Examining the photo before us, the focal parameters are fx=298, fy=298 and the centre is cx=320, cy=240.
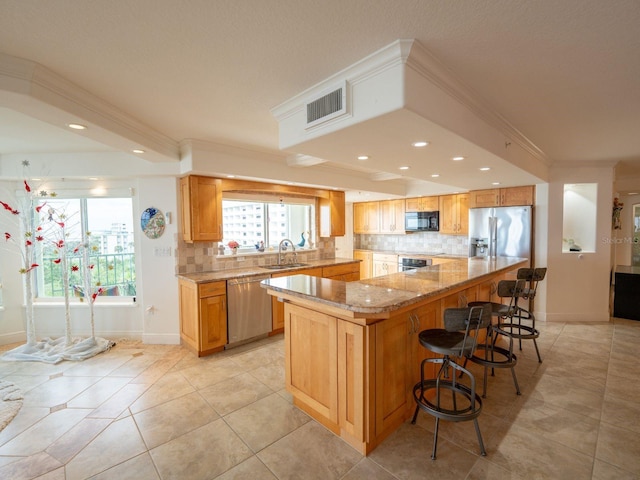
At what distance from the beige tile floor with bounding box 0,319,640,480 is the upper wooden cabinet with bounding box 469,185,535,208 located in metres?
2.48

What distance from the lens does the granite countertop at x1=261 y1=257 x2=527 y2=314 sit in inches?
72.7

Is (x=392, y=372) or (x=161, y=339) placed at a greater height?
(x=392, y=372)

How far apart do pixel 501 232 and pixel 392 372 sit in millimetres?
3829

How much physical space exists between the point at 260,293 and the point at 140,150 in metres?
2.11

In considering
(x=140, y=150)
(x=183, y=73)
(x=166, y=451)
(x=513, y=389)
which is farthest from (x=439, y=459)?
(x=140, y=150)

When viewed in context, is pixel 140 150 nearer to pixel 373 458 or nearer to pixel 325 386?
pixel 325 386

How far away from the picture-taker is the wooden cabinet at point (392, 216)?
6534mm

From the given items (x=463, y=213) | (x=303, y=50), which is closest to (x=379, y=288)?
(x=303, y=50)

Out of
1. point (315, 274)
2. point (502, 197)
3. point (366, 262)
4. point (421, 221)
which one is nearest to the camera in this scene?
point (315, 274)

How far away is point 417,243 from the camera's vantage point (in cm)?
675

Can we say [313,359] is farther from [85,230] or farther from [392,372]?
[85,230]

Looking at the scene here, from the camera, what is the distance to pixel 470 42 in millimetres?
1570

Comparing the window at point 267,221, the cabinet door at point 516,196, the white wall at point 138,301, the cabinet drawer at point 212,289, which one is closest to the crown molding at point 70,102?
the white wall at point 138,301

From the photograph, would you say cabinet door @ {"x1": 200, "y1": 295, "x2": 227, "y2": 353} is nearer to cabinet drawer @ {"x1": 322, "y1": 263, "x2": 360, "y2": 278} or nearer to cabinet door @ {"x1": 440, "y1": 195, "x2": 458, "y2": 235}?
cabinet drawer @ {"x1": 322, "y1": 263, "x2": 360, "y2": 278}
